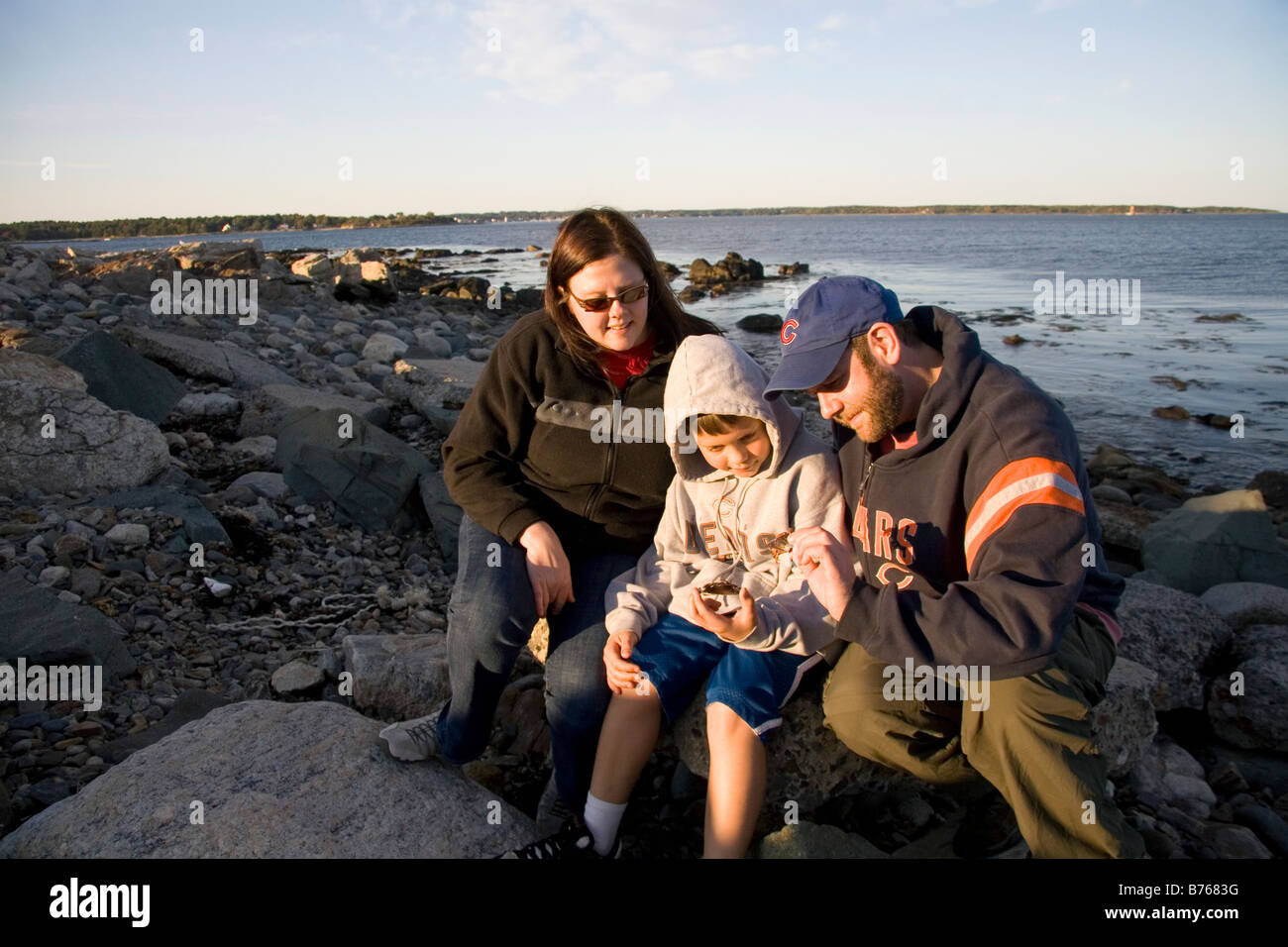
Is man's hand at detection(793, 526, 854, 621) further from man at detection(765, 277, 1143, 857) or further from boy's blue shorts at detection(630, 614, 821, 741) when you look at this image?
boy's blue shorts at detection(630, 614, 821, 741)

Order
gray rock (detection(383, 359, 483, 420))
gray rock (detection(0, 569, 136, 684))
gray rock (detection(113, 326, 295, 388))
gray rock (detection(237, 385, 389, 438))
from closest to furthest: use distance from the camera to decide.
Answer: gray rock (detection(0, 569, 136, 684)) → gray rock (detection(237, 385, 389, 438)) → gray rock (detection(113, 326, 295, 388)) → gray rock (detection(383, 359, 483, 420))

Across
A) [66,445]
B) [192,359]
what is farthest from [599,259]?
[192,359]

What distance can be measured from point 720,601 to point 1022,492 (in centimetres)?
101

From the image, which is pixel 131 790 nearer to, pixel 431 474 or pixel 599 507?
pixel 599 507

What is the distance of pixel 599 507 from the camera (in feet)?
12.0

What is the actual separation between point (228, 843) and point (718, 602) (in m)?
1.77

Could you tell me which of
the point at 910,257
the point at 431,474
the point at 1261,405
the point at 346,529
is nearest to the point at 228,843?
the point at 346,529

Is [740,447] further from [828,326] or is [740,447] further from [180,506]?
[180,506]

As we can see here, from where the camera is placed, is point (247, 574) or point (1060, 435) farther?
point (247, 574)

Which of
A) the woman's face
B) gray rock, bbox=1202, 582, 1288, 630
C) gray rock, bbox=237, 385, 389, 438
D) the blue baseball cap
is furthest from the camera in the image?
gray rock, bbox=237, 385, 389, 438

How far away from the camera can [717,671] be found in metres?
3.03

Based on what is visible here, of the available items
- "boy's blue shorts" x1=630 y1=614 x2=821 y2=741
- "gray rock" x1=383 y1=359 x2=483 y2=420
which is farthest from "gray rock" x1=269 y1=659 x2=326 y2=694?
"gray rock" x1=383 y1=359 x2=483 y2=420

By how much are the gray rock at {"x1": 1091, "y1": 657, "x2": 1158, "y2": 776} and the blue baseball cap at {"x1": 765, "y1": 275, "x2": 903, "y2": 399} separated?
1.54 m

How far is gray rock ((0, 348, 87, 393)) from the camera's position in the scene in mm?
6121
